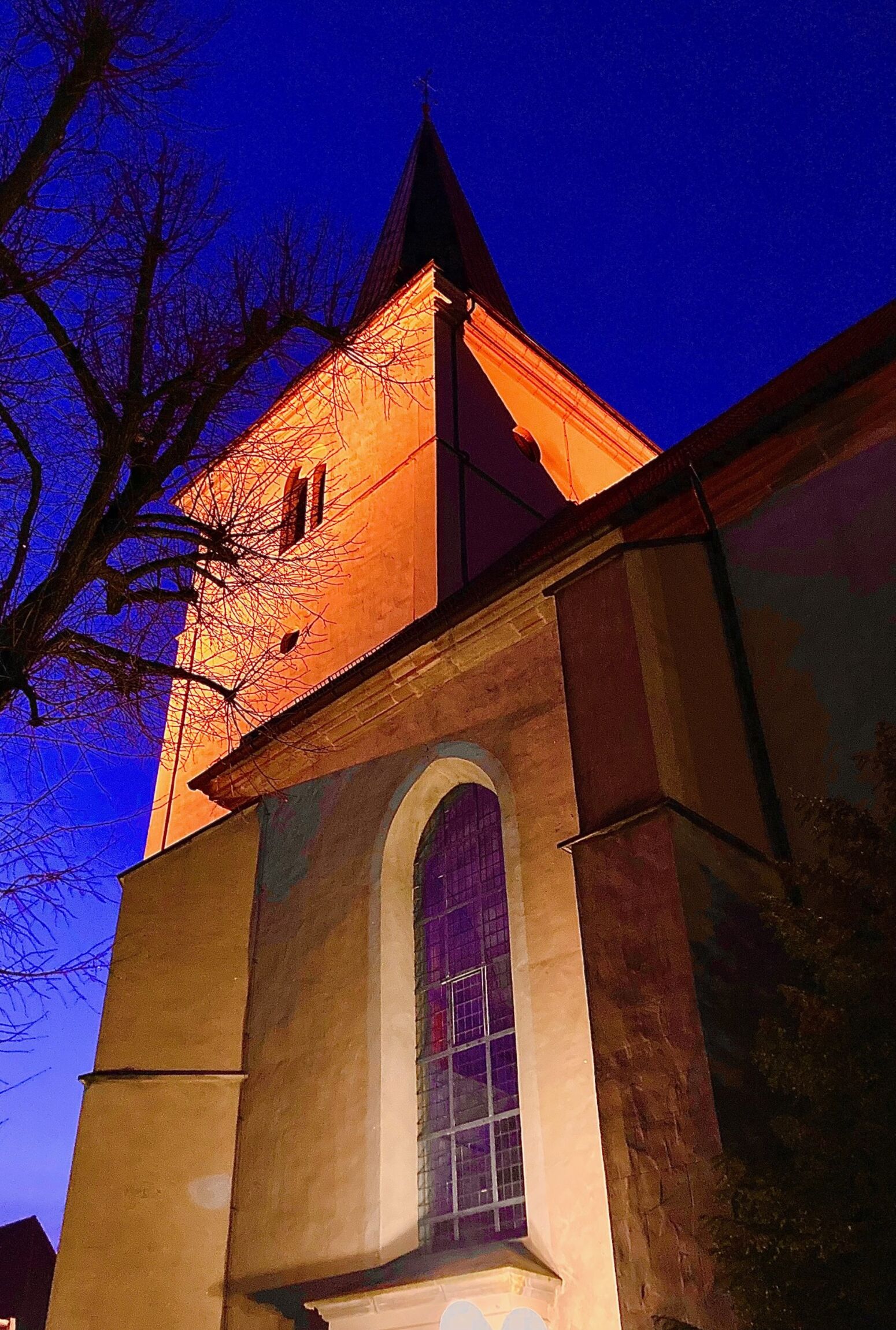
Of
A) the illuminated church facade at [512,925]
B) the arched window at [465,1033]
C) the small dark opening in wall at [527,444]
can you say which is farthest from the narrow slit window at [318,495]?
the arched window at [465,1033]

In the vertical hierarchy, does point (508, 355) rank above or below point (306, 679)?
above

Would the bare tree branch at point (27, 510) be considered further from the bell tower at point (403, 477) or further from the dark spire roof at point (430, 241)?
the dark spire roof at point (430, 241)

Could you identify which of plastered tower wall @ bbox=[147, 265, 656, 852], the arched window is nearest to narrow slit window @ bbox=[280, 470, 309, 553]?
plastered tower wall @ bbox=[147, 265, 656, 852]

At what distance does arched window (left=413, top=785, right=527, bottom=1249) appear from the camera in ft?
23.7

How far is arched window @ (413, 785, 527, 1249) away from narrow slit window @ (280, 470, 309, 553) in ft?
24.2

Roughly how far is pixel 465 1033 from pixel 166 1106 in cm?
285

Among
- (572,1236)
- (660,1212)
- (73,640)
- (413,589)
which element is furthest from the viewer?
(413,589)

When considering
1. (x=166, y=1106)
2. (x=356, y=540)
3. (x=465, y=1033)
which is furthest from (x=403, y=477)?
(x=465, y=1033)

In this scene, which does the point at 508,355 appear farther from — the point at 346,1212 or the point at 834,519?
the point at 346,1212

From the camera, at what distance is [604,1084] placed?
5461 mm

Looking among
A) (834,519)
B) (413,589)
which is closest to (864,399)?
(834,519)

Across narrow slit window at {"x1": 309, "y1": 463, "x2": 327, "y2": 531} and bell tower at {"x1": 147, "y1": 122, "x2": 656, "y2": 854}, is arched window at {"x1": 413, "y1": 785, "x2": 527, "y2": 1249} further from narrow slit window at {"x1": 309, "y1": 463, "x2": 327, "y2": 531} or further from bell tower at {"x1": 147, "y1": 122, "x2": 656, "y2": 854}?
narrow slit window at {"x1": 309, "y1": 463, "x2": 327, "y2": 531}

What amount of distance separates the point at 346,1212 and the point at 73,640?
4.14 metres

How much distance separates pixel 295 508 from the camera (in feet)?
52.9
